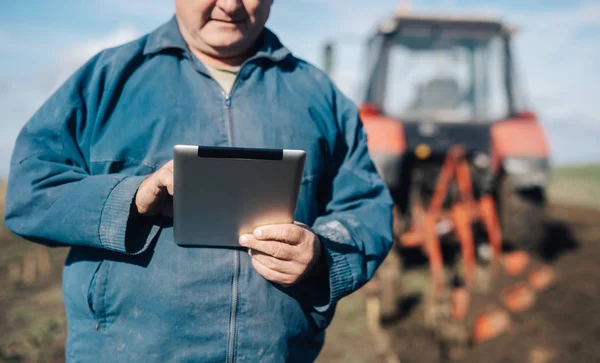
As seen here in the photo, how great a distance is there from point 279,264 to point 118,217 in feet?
1.13

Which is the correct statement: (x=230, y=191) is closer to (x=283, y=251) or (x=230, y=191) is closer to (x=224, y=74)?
(x=283, y=251)

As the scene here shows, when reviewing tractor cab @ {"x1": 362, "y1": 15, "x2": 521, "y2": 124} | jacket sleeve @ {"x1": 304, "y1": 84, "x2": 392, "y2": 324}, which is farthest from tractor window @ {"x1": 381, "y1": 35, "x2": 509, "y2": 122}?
jacket sleeve @ {"x1": 304, "y1": 84, "x2": 392, "y2": 324}

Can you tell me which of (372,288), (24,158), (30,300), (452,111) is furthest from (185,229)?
(452,111)

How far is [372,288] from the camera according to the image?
4.73m

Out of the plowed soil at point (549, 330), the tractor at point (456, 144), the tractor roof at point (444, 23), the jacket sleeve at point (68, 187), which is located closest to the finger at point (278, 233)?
the jacket sleeve at point (68, 187)

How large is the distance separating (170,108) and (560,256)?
5.92 metres

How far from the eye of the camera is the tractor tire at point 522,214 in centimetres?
521

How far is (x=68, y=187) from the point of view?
131 centimetres

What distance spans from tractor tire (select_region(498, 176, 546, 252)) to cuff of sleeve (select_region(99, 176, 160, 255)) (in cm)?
442

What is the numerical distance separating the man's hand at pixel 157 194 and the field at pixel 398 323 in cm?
196

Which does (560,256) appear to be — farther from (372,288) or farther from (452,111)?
(372,288)

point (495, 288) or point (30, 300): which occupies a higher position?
point (30, 300)

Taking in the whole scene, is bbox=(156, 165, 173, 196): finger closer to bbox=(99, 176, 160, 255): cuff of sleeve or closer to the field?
bbox=(99, 176, 160, 255): cuff of sleeve

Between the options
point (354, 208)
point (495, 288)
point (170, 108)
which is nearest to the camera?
point (170, 108)
